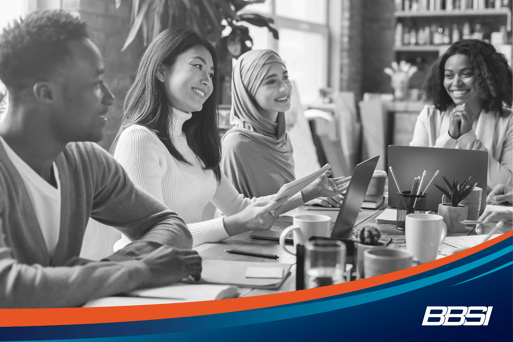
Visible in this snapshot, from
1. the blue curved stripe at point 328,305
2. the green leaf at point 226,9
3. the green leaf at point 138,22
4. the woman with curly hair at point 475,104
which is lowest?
the blue curved stripe at point 328,305

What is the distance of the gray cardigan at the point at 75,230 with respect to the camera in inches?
38.2

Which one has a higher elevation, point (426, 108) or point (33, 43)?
point (33, 43)

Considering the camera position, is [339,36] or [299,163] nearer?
[299,163]

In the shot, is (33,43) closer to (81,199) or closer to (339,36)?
(81,199)

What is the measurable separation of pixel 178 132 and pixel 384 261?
1.06 meters

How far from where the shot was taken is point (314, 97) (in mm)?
6254

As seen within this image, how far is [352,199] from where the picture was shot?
144 centimetres

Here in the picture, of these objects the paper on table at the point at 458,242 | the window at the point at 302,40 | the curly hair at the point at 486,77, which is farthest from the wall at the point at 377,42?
the paper on table at the point at 458,242

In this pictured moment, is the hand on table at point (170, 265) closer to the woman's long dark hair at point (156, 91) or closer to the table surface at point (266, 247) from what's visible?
the table surface at point (266, 247)

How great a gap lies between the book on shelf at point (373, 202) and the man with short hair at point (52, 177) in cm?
107

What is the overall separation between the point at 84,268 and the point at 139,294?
11cm

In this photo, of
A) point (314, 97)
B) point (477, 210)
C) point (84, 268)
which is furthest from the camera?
point (314, 97)

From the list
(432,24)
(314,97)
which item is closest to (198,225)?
(314,97)

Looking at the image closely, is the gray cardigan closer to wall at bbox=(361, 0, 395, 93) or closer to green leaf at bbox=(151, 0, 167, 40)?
green leaf at bbox=(151, 0, 167, 40)
